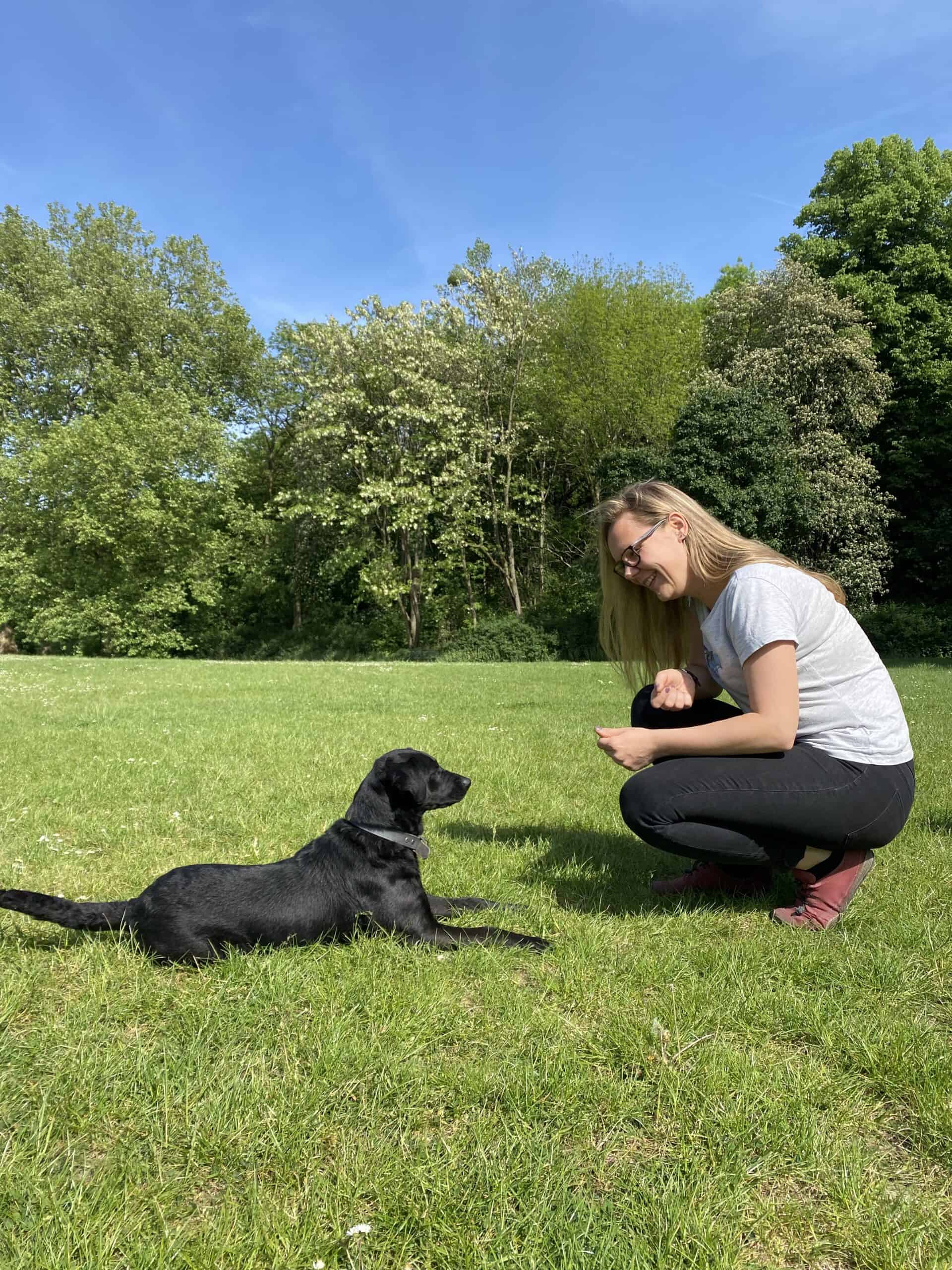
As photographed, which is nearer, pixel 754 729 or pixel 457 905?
pixel 754 729

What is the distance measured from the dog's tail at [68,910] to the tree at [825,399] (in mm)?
23261

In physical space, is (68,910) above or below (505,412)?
below

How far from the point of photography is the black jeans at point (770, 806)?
3.18 m

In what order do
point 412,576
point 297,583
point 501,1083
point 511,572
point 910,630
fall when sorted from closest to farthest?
1. point 501,1083
2. point 910,630
3. point 412,576
4. point 511,572
5. point 297,583

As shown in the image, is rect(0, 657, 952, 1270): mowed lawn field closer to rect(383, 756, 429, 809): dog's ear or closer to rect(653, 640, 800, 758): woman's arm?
rect(383, 756, 429, 809): dog's ear

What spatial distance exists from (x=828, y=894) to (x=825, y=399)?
2456 centimetres

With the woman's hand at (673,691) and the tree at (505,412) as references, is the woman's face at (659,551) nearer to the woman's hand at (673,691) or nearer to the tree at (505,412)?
the woman's hand at (673,691)

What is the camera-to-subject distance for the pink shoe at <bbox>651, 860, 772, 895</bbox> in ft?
12.6

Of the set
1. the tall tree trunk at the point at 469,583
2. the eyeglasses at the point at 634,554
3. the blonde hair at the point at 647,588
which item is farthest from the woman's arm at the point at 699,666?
the tall tree trunk at the point at 469,583

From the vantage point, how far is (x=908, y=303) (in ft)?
86.3

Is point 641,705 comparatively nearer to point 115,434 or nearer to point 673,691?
point 673,691

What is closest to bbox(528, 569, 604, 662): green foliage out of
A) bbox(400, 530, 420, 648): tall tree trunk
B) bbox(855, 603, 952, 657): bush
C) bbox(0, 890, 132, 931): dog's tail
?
bbox(400, 530, 420, 648): tall tree trunk

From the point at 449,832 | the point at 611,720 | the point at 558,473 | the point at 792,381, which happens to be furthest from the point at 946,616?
the point at 449,832

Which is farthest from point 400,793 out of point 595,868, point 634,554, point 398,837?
point 634,554
